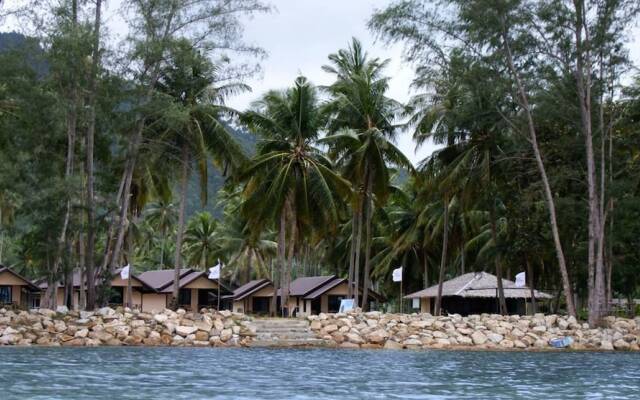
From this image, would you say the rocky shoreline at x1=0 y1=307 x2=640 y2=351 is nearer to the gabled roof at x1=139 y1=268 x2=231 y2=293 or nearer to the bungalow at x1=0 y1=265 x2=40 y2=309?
the bungalow at x1=0 y1=265 x2=40 y2=309

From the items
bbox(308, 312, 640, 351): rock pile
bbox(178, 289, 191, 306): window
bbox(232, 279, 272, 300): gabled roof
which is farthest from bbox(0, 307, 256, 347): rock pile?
bbox(232, 279, 272, 300): gabled roof

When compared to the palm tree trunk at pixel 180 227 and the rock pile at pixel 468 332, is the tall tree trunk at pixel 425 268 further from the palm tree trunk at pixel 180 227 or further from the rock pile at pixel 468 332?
the rock pile at pixel 468 332

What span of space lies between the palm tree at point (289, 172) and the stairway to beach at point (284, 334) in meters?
3.95

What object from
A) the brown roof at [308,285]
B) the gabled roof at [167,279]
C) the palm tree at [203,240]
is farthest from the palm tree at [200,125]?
the palm tree at [203,240]

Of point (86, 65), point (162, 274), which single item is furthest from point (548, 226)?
point (162, 274)

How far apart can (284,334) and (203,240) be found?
100ft

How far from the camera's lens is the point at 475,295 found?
37.1 m

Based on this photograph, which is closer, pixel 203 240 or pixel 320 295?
pixel 320 295

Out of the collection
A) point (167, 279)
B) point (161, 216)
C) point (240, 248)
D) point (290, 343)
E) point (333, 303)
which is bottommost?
point (290, 343)

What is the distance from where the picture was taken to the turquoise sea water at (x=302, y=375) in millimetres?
10867

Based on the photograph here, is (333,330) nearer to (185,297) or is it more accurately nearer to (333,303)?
(333,303)

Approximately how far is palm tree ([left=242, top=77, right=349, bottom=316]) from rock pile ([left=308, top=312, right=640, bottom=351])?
17.3 feet

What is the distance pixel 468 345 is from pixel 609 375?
9.81 m

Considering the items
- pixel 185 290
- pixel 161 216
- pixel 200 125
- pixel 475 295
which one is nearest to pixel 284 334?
pixel 200 125
